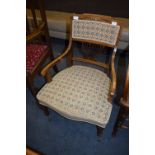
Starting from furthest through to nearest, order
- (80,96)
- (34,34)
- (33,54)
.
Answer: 1. (33,54)
2. (34,34)
3. (80,96)

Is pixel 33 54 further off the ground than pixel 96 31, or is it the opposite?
pixel 96 31

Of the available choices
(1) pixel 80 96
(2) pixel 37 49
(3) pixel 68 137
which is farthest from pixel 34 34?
(3) pixel 68 137

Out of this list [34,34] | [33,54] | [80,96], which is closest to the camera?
[80,96]

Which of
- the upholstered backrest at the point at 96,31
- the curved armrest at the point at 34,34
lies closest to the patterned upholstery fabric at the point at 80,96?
the upholstered backrest at the point at 96,31

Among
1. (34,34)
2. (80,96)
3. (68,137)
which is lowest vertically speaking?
(68,137)

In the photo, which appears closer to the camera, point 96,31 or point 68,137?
point 96,31

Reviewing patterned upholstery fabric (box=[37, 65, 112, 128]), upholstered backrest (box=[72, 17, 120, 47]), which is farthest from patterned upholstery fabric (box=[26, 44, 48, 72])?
Answer: upholstered backrest (box=[72, 17, 120, 47])

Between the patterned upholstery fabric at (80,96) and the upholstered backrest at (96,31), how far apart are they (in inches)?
10.7

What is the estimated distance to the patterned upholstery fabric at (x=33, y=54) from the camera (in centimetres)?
150

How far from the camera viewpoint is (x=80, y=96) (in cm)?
118

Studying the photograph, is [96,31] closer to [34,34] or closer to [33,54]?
[34,34]

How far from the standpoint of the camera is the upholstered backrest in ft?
3.89
